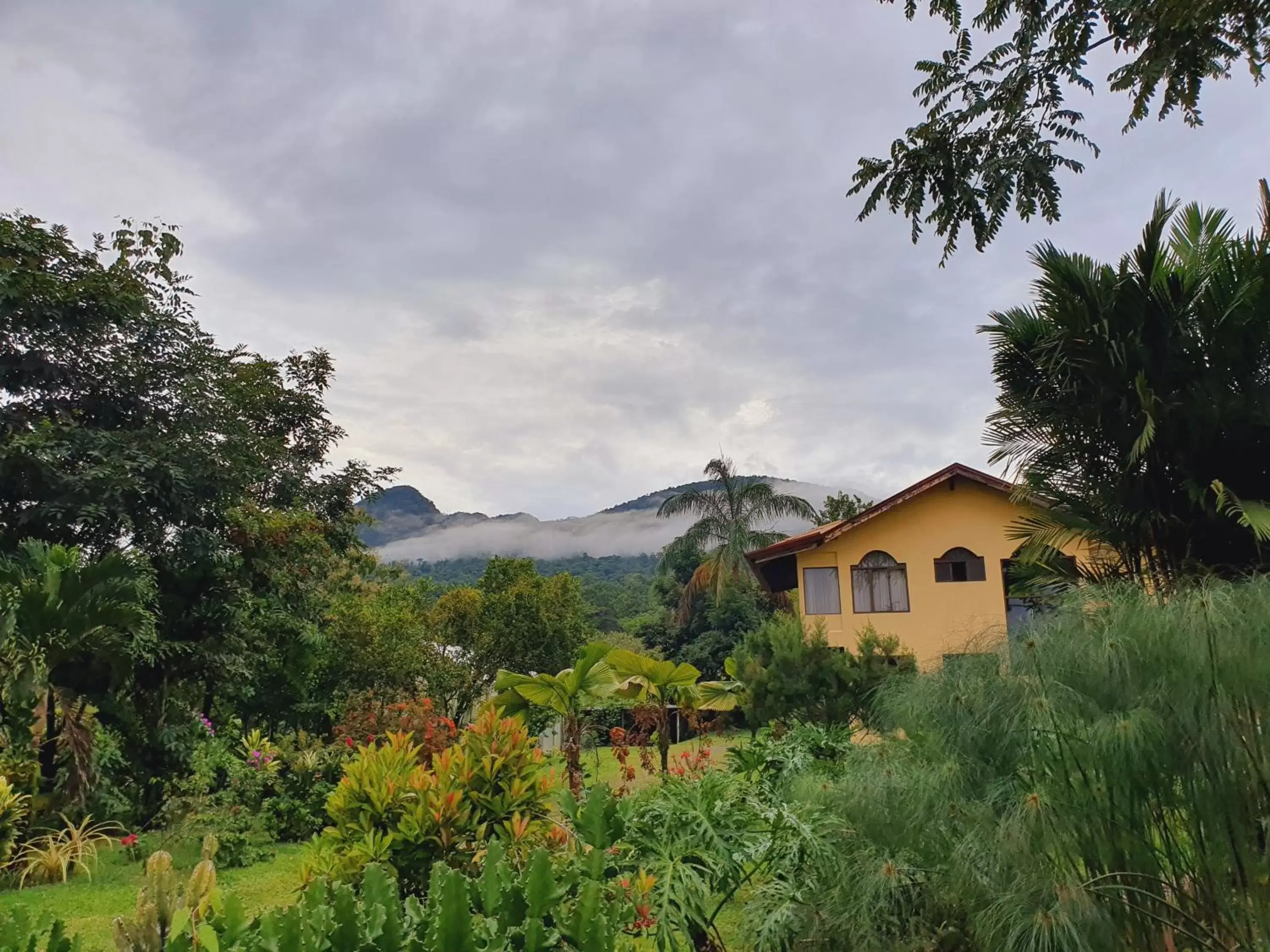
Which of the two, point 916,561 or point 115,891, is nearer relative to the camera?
point 115,891

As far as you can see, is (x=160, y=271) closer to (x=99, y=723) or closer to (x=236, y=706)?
(x=99, y=723)

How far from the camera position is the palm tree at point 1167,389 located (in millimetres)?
6832

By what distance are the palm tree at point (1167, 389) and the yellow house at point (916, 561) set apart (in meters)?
10.0

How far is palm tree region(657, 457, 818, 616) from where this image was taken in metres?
27.2

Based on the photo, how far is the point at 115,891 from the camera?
7566mm

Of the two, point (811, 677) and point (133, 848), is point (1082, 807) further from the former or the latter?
point (133, 848)

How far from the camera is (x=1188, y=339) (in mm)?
7055

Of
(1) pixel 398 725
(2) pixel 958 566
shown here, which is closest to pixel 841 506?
(2) pixel 958 566

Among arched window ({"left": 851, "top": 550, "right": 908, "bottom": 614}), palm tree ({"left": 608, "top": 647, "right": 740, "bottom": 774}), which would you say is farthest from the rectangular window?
palm tree ({"left": 608, "top": 647, "right": 740, "bottom": 774})

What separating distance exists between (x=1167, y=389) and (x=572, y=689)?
637 centimetres

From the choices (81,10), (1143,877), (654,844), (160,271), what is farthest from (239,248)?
(1143,877)

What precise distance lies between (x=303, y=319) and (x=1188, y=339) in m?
14.1

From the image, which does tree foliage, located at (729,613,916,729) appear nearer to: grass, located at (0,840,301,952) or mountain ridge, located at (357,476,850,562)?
grass, located at (0,840,301,952)

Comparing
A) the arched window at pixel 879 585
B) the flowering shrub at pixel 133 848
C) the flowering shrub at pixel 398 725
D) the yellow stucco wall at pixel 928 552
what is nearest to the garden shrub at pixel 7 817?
the flowering shrub at pixel 133 848
